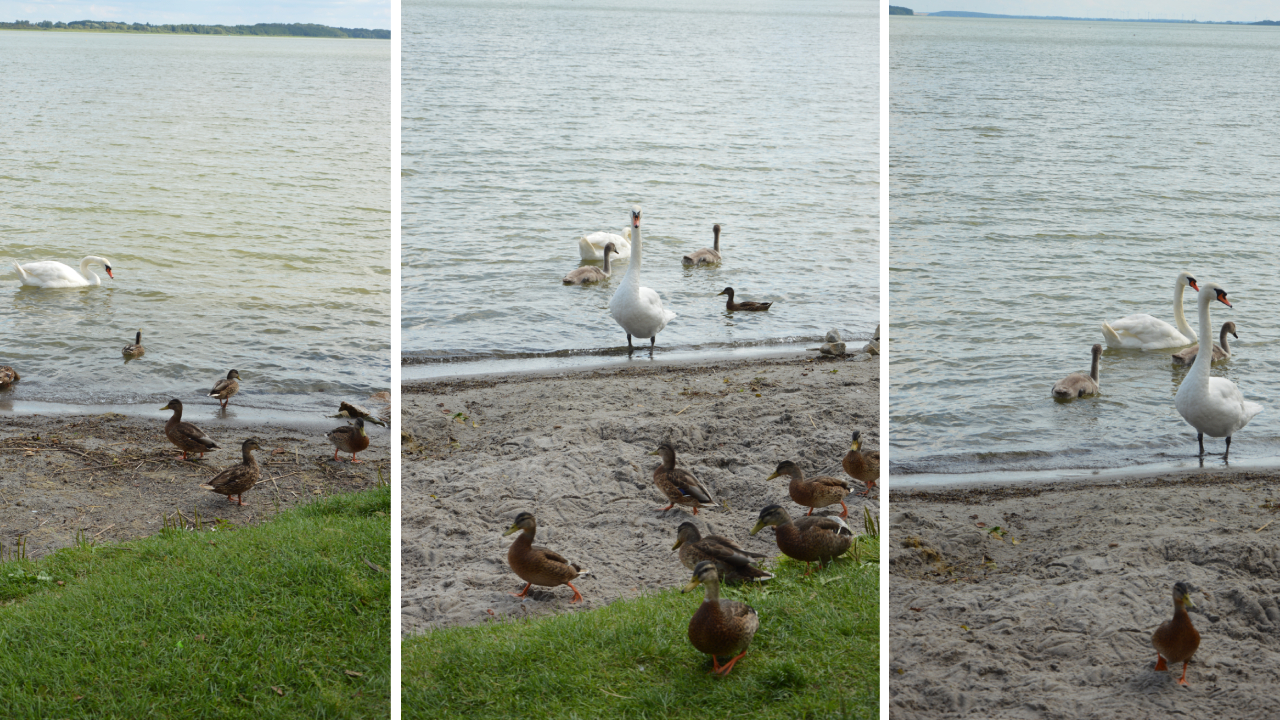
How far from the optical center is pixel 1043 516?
5.85 metres

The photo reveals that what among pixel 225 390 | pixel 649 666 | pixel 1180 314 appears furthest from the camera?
pixel 1180 314

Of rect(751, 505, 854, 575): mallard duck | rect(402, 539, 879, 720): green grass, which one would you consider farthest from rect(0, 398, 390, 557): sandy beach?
rect(751, 505, 854, 575): mallard duck

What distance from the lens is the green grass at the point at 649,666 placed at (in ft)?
12.2

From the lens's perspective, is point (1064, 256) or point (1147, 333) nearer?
point (1147, 333)

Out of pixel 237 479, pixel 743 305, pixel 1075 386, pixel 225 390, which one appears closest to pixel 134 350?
pixel 225 390

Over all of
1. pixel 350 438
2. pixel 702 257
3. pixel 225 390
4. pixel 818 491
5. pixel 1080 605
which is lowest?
pixel 1080 605

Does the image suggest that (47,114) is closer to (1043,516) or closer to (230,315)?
(230,315)

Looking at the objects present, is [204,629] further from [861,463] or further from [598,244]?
[598,244]

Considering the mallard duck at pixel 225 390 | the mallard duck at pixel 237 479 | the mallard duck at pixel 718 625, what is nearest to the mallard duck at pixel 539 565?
the mallard duck at pixel 718 625

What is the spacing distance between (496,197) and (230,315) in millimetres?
6149

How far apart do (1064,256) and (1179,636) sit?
35.2 ft

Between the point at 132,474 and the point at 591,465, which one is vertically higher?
the point at 591,465

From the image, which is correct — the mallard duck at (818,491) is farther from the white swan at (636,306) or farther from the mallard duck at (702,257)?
the mallard duck at (702,257)

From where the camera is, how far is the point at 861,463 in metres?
5.64
